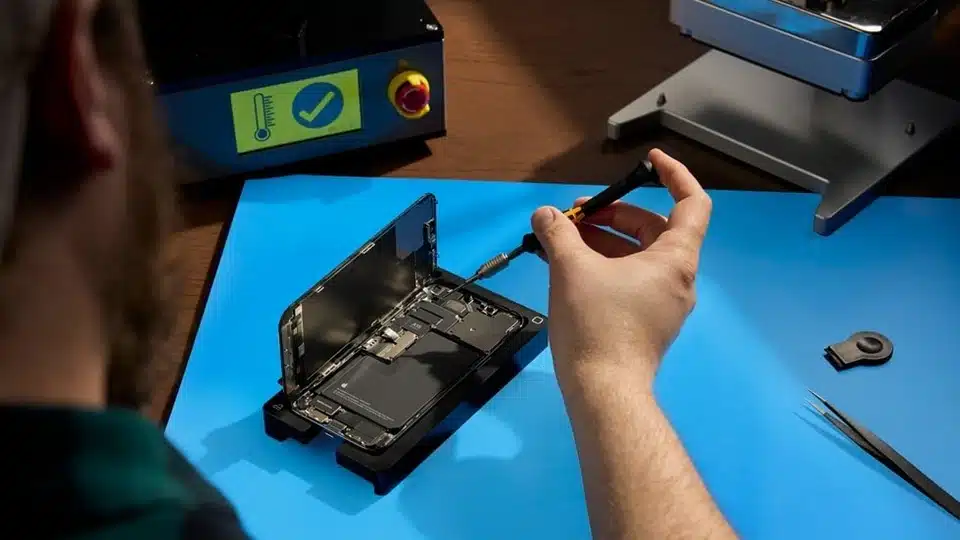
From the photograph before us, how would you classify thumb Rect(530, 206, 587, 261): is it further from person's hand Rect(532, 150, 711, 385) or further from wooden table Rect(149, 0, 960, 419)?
wooden table Rect(149, 0, 960, 419)

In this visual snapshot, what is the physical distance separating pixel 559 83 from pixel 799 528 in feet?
1.75

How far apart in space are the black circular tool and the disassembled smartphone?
0.70 feet

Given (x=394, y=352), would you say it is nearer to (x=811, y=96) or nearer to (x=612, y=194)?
(x=612, y=194)

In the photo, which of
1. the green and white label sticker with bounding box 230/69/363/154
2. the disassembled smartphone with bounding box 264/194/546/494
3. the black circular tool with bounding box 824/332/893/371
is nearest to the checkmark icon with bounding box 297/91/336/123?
the green and white label sticker with bounding box 230/69/363/154

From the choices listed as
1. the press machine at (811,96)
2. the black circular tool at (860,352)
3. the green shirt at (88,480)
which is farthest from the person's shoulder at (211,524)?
the press machine at (811,96)

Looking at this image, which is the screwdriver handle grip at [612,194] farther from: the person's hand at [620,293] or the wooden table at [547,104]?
the wooden table at [547,104]

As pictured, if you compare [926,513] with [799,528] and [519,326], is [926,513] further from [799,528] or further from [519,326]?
[519,326]

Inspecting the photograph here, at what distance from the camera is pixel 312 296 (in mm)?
750

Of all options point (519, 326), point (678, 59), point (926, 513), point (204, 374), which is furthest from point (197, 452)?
point (678, 59)

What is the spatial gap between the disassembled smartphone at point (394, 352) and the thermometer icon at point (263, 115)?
7.7 inches

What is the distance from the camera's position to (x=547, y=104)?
3.55ft

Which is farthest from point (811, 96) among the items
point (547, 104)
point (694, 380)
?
point (694, 380)

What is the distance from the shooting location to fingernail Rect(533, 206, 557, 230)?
2.58 feet

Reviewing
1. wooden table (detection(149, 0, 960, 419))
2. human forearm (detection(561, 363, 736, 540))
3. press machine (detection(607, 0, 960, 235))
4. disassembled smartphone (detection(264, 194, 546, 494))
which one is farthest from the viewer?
wooden table (detection(149, 0, 960, 419))
